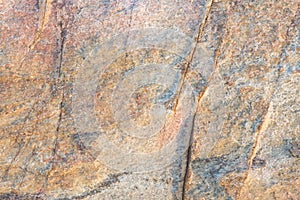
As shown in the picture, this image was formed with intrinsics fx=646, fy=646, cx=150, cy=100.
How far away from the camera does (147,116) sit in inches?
89.5

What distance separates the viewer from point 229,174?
7.42ft

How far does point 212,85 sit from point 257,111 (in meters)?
0.18

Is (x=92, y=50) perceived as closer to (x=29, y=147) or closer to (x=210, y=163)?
(x=29, y=147)

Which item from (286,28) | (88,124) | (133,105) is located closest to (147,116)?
(133,105)

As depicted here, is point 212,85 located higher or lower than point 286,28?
lower

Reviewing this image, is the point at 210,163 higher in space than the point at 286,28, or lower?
lower

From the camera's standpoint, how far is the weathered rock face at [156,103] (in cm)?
227

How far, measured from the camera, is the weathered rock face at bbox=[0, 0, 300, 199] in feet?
7.44

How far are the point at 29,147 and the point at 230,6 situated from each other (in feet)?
2.85

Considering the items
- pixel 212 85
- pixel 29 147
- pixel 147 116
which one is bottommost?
pixel 29 147

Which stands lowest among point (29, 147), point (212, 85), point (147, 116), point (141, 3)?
point (29, 147)

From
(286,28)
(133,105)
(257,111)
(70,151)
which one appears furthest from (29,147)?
(286,28)

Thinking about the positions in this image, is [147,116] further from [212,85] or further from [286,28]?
[286,28]

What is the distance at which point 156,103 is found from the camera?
7.47 ft
